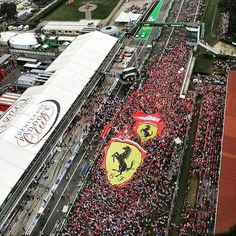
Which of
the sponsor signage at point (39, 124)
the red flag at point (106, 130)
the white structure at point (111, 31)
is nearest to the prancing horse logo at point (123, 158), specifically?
the red flag at point (106, 130)

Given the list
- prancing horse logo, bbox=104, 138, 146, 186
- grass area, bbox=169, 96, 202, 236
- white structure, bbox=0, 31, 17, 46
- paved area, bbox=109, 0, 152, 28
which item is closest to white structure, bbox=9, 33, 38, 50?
white structure, bbox=0, 31, 17, 46

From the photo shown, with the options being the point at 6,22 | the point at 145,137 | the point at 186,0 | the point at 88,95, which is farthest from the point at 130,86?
the point at 6,22

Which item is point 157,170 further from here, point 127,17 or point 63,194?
point 127,17

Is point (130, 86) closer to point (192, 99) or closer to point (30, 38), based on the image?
point (192, 99)

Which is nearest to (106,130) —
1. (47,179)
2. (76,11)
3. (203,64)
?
(47,179)

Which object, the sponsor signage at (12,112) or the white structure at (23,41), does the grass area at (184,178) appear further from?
the white structure at (23,41)

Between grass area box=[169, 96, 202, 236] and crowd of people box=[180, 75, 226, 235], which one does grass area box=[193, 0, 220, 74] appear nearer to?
crowd of people box=[180, 75, 226, 235]
